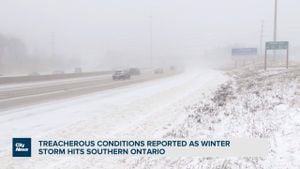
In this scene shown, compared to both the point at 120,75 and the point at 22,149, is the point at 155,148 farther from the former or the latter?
the point at 120,75

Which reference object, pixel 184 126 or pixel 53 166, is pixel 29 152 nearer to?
pixel 53 166

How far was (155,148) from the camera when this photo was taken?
8562 mm

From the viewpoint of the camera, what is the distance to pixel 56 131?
13.7 m

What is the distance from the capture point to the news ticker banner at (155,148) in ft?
26.1

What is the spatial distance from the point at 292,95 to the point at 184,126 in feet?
13.1

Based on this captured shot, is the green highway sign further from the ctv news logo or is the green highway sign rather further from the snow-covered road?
the ctv news logo

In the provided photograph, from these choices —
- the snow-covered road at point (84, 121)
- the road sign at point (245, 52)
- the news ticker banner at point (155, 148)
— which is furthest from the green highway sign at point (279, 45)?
the road sign at point (245, 52)

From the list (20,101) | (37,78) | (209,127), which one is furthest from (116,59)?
(209,127)

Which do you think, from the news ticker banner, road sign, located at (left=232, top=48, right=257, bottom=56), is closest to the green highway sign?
the news ticker banner

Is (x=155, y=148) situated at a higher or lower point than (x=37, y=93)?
higher

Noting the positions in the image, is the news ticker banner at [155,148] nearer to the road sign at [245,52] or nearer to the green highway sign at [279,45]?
the green highway sign at [279,45]

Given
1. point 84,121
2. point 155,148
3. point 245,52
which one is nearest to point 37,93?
point 84,121

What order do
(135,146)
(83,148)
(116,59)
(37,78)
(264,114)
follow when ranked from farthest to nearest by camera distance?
(116,59) < (37,78) < (264,114) < (83,148) < (135,146)

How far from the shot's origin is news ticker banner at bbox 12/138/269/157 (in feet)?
26.1
